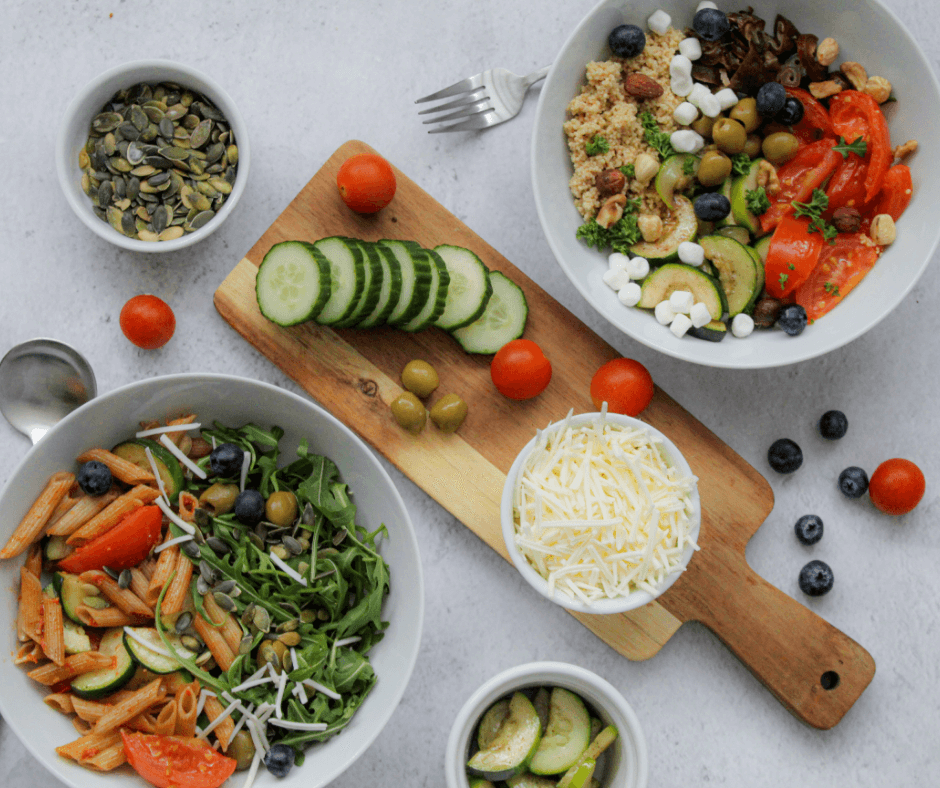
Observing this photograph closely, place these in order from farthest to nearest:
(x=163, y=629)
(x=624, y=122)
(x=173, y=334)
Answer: (x=173, y=334) < (x=624, y=122) < (x=163, y=629)

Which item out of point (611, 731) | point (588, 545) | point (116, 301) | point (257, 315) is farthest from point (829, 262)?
point (116, 301)

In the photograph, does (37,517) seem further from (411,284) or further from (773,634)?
(773,634)

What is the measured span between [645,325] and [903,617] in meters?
1.34

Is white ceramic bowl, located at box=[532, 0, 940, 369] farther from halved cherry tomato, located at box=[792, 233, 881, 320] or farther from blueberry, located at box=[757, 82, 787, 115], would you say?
blueberry, located at box=[757, 82, 787, 115]

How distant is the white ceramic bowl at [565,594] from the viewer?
2.21 meters

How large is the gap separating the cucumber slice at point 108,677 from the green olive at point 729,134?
220cm

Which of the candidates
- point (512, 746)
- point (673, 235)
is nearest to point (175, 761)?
point (512, 746)

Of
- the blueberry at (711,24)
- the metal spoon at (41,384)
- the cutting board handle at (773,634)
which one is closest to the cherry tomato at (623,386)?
the cutting board handle at (773,634)

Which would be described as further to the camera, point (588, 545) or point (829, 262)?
point (829, 262)

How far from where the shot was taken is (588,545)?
217 cm

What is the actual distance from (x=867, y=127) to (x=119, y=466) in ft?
7.68

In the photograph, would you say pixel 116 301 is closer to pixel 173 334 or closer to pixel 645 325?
pixel 173 334

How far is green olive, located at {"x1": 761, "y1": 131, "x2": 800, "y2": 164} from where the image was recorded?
7.95 ft

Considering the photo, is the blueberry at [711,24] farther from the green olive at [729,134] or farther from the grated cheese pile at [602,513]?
the grated cheese pile at [602,513]
